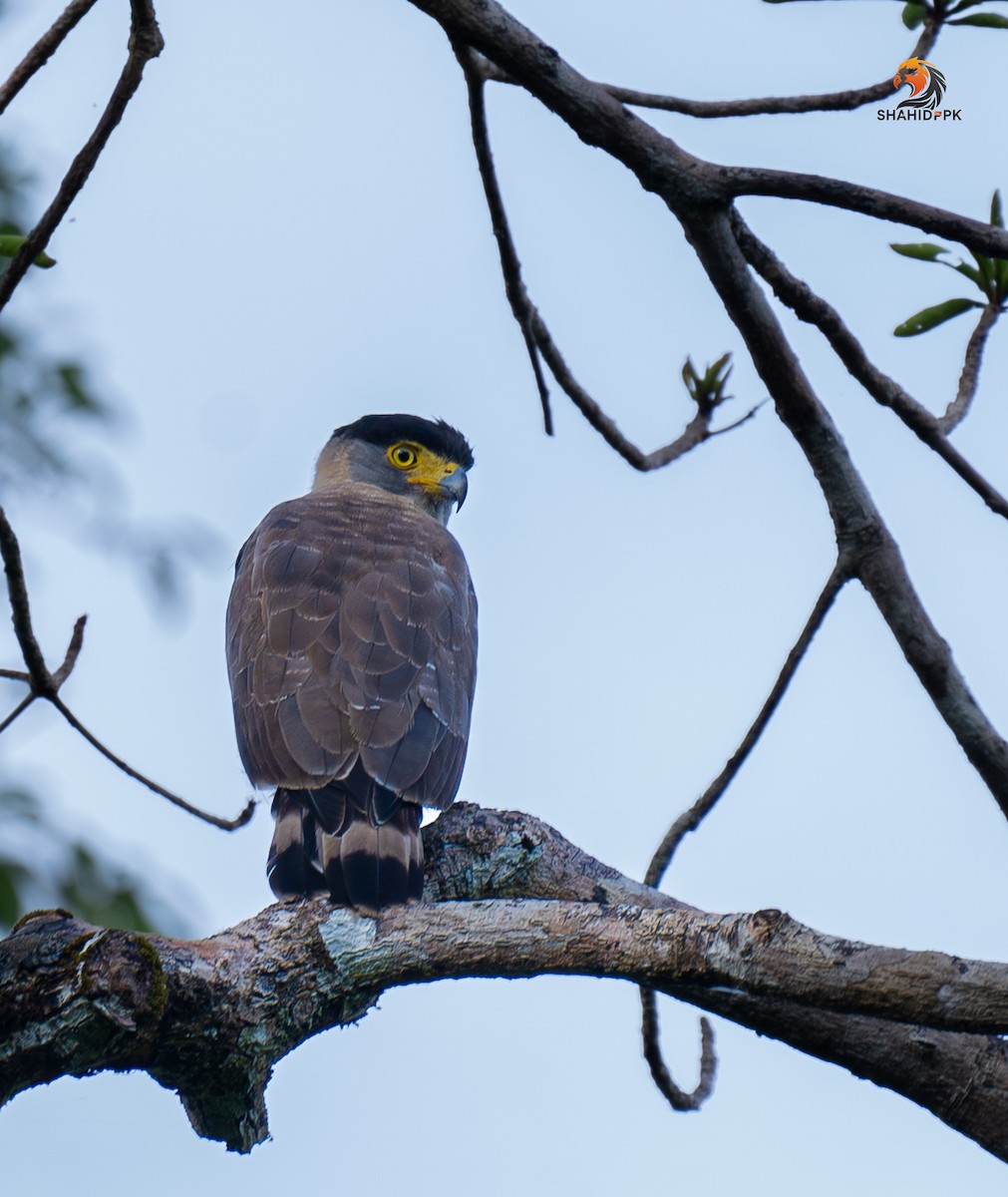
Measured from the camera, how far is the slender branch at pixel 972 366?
152 inches

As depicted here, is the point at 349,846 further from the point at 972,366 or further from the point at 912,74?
the point at 912,74

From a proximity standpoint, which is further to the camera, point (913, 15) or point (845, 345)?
point (913, 15)

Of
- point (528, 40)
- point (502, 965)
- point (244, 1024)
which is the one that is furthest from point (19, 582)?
point (528, 40)

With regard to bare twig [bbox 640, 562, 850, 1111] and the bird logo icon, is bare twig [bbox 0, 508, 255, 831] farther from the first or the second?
the bird logo icon

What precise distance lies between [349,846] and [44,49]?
2193 mm

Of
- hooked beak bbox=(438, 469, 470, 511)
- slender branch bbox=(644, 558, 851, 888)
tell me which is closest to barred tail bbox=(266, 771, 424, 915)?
slender branch bbox=(644, 558, 851, 888)

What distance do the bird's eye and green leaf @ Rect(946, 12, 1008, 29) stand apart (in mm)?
4144

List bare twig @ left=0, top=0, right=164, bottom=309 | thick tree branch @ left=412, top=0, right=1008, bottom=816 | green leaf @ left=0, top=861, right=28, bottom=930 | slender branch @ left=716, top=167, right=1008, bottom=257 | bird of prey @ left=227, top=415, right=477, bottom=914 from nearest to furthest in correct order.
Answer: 1. slender branch @ left=716, top=167, right=1008, bottom=257
2. thick tree branch @ left=412, top=0, right=1008, bottom=816
3. bare twig @ left=0, top=0, right=164, bottom=309
4. bird of prey @ left=227, top=415, right=477, bottom=914
5. green leaf @ left=0, top=861, right=28, bottom=930

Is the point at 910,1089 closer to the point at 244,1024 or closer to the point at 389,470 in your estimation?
the point at 244,1024

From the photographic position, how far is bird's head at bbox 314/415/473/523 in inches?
295

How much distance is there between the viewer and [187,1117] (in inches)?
120

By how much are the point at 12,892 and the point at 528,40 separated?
3052 millimetres

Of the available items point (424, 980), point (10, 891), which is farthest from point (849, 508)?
point (10, 891)

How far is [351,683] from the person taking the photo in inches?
186
